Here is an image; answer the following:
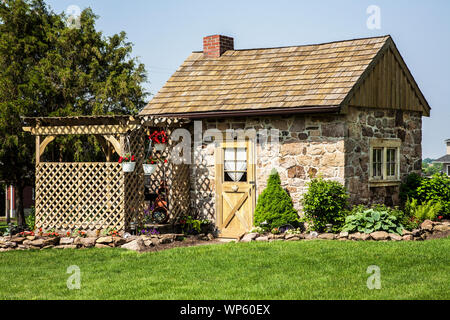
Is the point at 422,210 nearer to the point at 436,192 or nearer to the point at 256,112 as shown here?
the point at 436,192

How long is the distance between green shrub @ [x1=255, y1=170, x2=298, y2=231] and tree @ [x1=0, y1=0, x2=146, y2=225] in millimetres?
10658

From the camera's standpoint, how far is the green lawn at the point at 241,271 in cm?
835

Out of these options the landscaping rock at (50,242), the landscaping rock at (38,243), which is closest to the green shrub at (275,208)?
the landscaping rock at (50,242)

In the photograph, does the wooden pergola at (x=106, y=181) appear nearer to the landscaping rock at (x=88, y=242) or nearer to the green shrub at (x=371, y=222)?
the landscaping rock at (x=88, y=242)

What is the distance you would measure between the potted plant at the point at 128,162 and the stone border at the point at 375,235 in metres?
2.84

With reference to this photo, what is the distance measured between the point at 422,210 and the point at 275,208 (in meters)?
3.68

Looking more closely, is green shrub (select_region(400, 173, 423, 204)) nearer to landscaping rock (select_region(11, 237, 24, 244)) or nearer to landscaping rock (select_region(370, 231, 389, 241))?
landscaping rock (select_region(370, 231, 389, 241))

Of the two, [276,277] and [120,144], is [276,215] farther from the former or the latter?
[276,277]

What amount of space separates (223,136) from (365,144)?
3349 millimetres

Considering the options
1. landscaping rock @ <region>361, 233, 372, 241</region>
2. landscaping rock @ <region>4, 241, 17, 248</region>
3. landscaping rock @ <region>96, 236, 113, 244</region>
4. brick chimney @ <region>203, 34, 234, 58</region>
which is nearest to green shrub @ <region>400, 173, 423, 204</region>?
landscaping rock @ <region>361, 233, 372, 241</region>

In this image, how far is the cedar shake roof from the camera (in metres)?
14.1

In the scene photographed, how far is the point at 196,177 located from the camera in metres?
15.5

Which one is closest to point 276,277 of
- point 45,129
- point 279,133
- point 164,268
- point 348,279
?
point 348,279

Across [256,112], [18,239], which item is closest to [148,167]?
[256,112]
